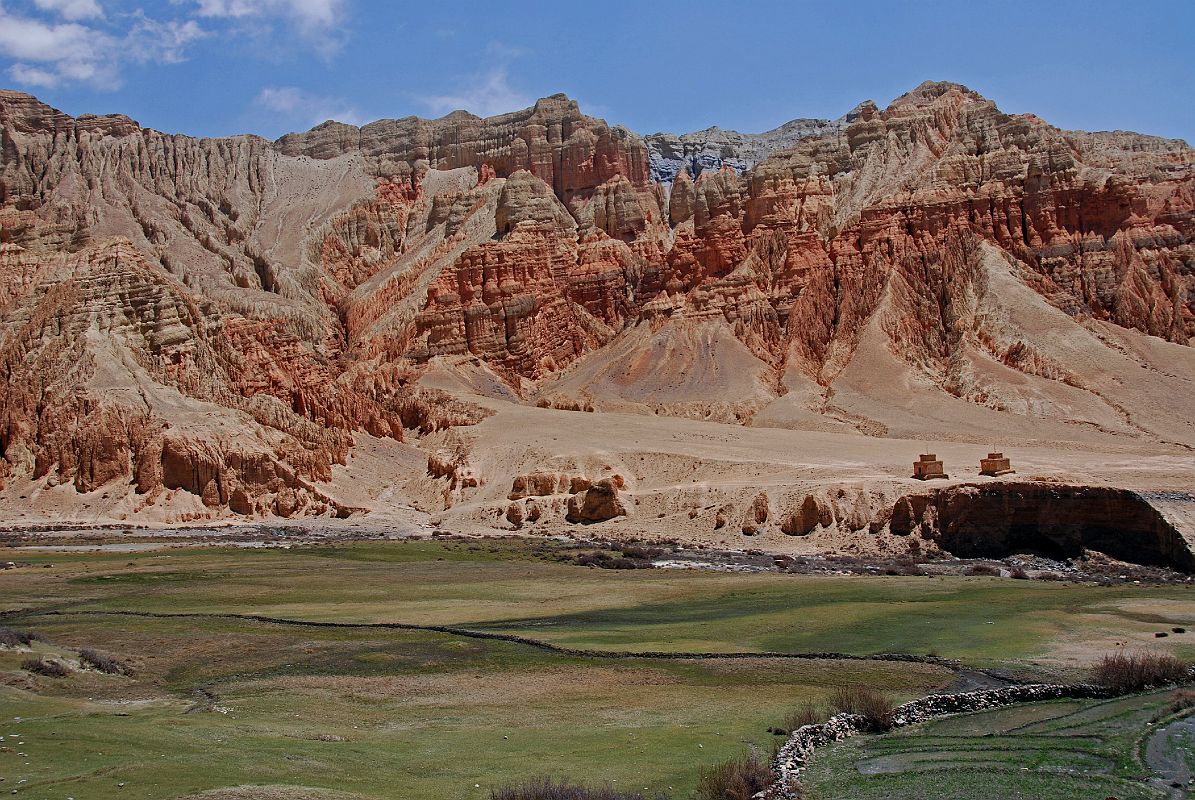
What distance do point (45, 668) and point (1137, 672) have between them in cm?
2277

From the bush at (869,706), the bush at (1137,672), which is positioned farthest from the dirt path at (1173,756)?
the bush at (869,706)

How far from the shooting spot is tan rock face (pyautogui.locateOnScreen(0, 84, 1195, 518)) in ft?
300

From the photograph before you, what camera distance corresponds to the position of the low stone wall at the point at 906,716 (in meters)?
22.3

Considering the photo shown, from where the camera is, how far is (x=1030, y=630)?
36562mm

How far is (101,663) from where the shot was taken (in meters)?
30.7

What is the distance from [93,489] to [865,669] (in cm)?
6378

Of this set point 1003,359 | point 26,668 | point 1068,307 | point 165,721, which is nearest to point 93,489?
point 26,668

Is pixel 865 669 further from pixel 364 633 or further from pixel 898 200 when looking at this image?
pixel 898 200

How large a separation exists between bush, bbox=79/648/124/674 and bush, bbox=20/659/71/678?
1077mm

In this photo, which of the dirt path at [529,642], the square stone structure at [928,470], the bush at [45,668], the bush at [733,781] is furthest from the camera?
the square stone structure at [928,470]

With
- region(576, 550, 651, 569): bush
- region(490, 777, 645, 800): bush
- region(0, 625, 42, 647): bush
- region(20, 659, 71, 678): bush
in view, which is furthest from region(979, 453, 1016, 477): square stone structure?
region(490, 777, 645, 800): bush

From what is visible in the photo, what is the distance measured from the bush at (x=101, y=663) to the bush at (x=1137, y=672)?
69.7 feet

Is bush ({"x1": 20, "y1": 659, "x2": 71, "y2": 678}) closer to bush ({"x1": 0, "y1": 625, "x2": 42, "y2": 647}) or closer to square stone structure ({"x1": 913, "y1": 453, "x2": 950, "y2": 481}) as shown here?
bush ({"x1": 0, "y1": 625, "x2": 42, "y2": 647})

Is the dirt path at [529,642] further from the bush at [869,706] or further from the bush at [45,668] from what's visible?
the bush at [45,668]
